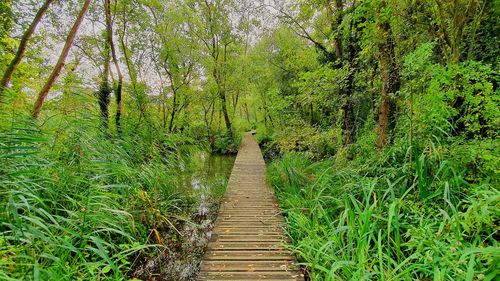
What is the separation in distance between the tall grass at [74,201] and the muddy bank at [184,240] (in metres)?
0.21

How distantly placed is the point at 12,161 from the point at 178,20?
26.9ft

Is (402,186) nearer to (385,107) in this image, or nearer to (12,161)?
(385,107)

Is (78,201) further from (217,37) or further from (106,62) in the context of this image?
(217,37)

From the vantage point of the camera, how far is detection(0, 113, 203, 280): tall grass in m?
1.91

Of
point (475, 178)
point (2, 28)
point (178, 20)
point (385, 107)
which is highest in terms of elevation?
point (178, 20)

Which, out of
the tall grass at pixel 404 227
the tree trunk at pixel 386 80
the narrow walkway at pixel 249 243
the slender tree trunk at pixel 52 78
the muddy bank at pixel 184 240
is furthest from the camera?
the tree trunk at pixel 386 80

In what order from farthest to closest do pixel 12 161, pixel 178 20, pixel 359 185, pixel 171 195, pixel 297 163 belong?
pixel 178 20
pixel 297 163
pixel 171 195
pixel 359 185
pixel 12 161

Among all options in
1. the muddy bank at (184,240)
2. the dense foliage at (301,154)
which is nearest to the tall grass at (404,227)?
the dense foliage at (301,154)

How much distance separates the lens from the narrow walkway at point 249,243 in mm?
2652

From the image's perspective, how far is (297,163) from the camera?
7195 mm

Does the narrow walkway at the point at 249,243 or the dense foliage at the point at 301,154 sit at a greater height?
the dense foliage at the point at 301,154


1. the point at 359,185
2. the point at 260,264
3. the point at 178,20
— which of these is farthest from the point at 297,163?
the point at 178,20

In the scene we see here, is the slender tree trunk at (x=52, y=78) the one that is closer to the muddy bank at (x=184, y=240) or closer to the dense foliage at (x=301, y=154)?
the dense foliage at (x=301, y=154)

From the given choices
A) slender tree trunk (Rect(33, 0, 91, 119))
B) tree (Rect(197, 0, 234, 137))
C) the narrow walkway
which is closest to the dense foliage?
slender tree trunk (Rect(33, 0, 91, 119))
